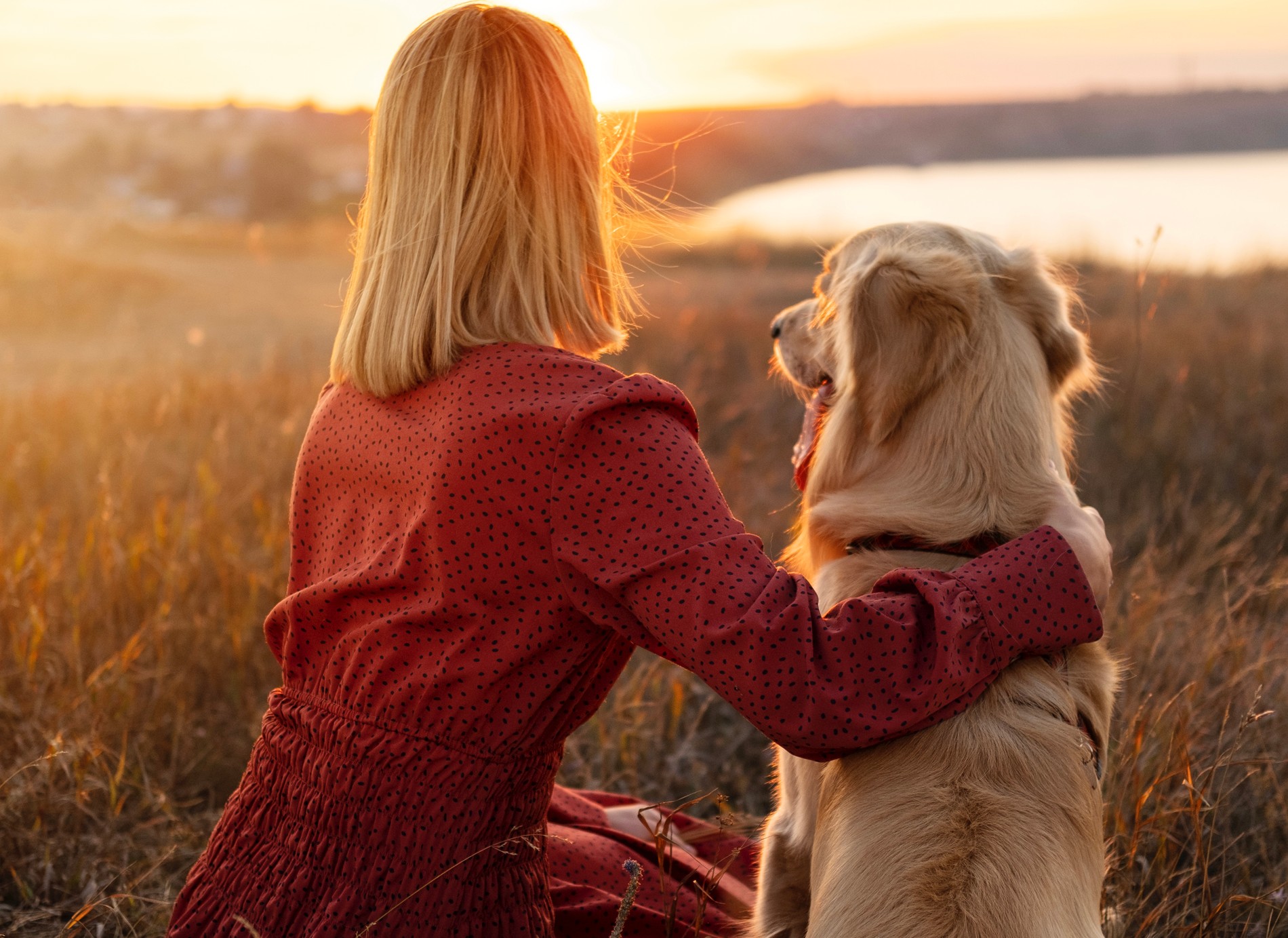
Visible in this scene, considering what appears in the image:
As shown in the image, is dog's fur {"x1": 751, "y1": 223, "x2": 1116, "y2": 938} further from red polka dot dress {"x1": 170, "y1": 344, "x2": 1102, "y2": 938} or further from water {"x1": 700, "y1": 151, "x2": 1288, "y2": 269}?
water {"x1": 700, "y1": 151, "x2": 1288, "y2": 269}

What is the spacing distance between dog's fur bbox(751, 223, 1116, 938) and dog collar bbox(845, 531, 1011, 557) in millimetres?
12

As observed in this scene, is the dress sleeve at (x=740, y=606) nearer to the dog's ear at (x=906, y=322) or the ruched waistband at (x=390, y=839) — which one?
the ruched waistband at (x=390, y=839)

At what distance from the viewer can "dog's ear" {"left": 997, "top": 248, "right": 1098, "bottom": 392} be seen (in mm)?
2035

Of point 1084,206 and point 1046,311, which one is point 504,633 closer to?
point 1046,311

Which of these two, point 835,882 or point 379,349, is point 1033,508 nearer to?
point 835,882

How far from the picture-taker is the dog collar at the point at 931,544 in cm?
179

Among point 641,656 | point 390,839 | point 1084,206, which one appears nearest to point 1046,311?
point 390,839

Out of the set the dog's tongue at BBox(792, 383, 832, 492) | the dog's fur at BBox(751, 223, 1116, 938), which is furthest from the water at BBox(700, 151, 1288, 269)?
the dog's tongue at BBox(792, 383, 832, 492)

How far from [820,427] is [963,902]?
109 cm

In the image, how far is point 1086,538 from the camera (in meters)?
1.68

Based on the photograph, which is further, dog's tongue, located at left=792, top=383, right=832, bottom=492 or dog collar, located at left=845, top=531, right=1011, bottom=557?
dog's tongue, located at left=792, top=383, right=832, bottom=492

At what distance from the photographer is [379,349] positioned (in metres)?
1.69

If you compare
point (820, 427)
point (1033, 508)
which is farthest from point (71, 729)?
point (1033, 508)

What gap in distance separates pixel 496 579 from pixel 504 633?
0.09 meters
